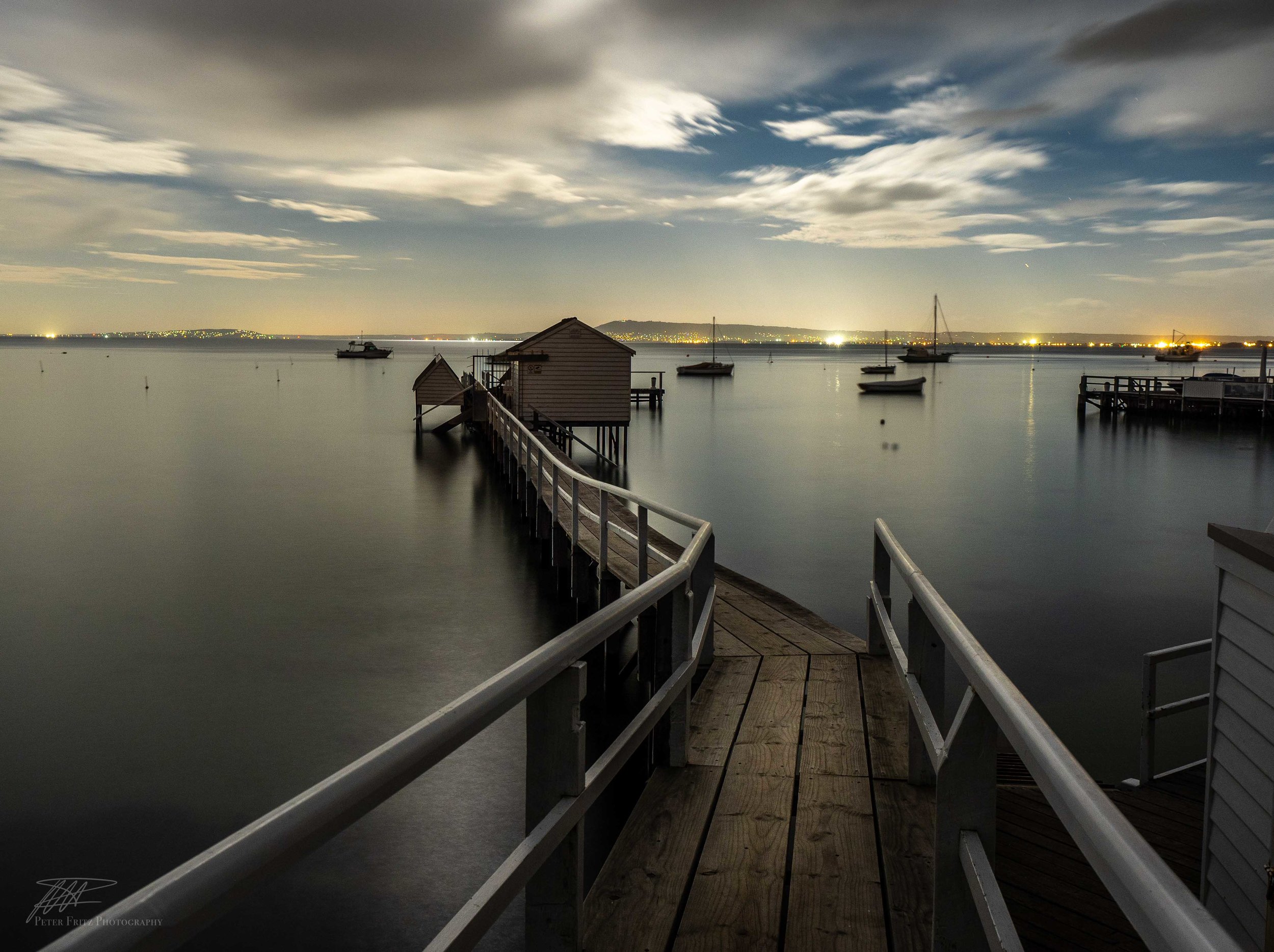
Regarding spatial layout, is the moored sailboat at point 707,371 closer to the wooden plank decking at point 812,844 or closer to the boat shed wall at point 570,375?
the boat shed wall at point 570,375

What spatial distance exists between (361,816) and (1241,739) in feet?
12.6

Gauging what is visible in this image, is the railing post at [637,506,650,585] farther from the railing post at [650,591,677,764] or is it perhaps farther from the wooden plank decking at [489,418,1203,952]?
the railing post at [650,591,677,764]

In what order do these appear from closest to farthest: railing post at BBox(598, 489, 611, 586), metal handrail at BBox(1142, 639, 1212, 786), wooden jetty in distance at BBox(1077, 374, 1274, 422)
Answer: metal handrail at BBox(1142, 639, 1212, 786)
railing post at BBox(598, 489, 611, 586)
wooden jetty in distance at BBox(1077, 374, 1274, 422)

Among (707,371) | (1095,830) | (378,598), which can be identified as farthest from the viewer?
(707,371)

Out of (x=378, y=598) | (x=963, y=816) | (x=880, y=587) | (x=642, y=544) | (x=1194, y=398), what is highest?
(x=1194, y=398)

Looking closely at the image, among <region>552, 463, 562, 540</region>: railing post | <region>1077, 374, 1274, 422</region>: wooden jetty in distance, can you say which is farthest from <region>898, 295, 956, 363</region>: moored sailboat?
<region>552, 463, 562, 540</region>: railing post

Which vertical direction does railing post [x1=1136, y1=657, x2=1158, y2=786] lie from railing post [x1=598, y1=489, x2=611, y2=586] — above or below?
below

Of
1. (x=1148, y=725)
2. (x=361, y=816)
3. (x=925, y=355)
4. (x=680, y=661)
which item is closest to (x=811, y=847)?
(x=680, y=661)

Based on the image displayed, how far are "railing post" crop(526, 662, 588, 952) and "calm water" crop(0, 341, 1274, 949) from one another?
3724 millimetres

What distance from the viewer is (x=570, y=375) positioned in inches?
1265

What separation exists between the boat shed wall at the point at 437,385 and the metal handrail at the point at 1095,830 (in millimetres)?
42985

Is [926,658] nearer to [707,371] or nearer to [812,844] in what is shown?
[812,844]

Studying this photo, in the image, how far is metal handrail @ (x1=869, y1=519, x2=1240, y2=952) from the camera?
43.5 inches

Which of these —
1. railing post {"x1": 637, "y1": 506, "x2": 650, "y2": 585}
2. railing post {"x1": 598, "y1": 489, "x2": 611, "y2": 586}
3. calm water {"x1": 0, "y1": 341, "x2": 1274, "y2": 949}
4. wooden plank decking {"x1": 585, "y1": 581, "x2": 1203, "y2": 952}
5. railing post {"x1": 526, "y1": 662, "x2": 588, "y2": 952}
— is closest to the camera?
railing post {"x1": 526, "y1": 662, "x2": 588, "y2": 952}
